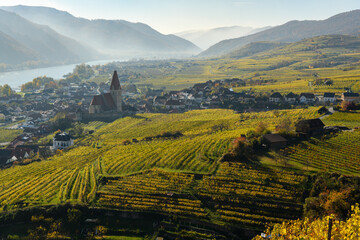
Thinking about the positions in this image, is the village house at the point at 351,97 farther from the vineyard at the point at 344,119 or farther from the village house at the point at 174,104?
the village house at the point at 174,104

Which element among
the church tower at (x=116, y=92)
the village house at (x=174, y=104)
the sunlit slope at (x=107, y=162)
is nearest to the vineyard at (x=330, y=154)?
the sunlit slope at (x=107, y=162)

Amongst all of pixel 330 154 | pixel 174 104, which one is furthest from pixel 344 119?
pixel 174 104

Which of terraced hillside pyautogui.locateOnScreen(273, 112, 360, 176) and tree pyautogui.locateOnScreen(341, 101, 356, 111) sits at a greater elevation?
tree pyautogui.locateOnScreen(341, 101, 356, 111)

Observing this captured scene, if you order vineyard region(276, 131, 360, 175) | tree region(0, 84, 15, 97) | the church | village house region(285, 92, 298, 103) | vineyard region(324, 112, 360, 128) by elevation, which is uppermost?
tree region(0, 84, 15, 97)

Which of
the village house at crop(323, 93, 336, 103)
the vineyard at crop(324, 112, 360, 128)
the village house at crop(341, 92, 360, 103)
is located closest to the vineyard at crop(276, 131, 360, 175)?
the vineyard at crop(324, 112, 360, 128)

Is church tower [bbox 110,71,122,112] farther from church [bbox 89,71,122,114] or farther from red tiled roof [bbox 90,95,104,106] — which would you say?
red tiled roof [bbox 90,95,104,106]

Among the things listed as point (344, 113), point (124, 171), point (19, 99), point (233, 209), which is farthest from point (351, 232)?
point (19, 99)

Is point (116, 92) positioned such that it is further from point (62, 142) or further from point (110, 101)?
point (62, 142)

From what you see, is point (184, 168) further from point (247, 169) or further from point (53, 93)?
point (53, 93)
